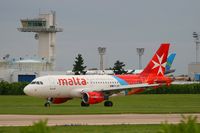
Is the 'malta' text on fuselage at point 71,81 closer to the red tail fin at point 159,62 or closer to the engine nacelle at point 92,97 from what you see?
the engine nacelle at point 92,97

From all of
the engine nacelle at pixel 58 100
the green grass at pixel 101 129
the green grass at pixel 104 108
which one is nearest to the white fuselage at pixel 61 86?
the green grass at pixel 104 108

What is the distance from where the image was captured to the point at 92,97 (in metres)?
56.5

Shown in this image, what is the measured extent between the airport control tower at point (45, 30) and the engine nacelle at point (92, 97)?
91.0 meters

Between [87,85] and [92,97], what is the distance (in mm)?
3430

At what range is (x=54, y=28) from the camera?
15088 cm

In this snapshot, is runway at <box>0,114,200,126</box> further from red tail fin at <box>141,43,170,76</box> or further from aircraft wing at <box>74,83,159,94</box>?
red tail fin at <box>141,43,170,76</box>

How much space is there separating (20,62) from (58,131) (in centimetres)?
11637

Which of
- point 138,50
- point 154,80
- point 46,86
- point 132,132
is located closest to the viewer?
point 132,132

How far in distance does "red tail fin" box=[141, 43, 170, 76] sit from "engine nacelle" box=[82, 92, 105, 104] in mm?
8184

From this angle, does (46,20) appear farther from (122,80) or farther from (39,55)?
(122,80)

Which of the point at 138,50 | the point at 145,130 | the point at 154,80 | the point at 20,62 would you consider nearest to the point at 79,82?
the point at 154,80

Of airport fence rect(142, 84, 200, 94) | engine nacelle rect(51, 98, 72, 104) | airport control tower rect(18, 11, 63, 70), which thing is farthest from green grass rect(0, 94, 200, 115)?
airport control tower rect(18, 11, 63, 70)

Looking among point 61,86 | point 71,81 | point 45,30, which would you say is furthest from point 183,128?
point 45,30

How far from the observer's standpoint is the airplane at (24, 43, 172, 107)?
57.6 m
